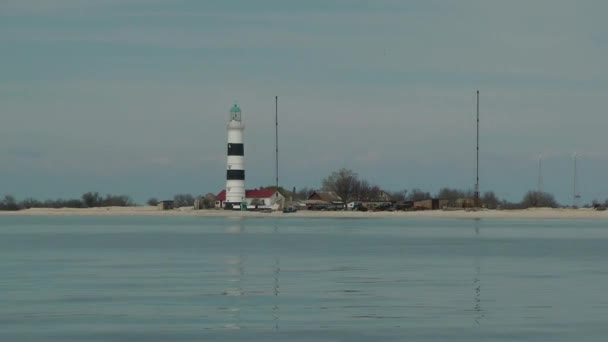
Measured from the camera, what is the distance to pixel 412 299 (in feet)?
86.7

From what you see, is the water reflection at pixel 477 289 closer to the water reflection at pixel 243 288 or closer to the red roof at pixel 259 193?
the water reflection at pixel 243 288

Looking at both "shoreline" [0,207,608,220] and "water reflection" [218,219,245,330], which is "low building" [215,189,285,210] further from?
"water reflection" [218,219,245,330]

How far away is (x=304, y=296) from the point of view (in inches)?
1072

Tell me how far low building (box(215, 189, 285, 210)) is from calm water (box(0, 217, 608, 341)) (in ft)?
319

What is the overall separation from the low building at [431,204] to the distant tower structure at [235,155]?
30945 millimetres

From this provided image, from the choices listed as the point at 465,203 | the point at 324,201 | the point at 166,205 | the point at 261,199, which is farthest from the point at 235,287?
the point at 166,205

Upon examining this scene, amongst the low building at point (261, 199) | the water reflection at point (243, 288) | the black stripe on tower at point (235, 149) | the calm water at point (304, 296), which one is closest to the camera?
the calm water at point (304, 296)

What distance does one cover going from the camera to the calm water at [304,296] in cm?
2089

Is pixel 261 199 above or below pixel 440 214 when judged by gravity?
above

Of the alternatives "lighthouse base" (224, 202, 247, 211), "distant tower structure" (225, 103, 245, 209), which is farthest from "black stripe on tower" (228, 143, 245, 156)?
"lighthouse base" (224, 202, 247, 211)

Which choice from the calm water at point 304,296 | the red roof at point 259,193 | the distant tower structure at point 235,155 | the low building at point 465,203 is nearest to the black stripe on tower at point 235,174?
the distant tower structure at point 235,155

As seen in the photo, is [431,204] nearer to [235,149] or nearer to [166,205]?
[235,149]

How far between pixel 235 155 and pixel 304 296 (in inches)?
4005

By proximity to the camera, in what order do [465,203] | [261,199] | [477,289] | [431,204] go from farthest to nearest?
[431,204] < [261,199] < [465,203] < [477,289]
